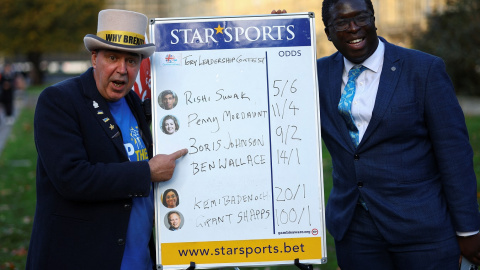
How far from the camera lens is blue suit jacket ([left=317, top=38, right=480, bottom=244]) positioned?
3.18 metres

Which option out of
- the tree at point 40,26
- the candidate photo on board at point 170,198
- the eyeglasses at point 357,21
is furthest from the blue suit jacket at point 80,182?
the tree at point 40,26

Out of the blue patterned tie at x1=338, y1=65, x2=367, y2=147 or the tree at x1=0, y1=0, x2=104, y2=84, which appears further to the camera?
the tree at x1=0, y1=0, x2=104, y2=84

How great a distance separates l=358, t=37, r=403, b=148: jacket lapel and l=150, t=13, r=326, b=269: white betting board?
0.31 m

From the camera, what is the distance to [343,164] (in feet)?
11.2

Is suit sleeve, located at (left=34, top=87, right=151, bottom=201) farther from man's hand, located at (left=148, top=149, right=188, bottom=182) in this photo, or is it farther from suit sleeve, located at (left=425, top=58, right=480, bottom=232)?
suit sleeve, located at (left=425, top=58, right=480, bottom=232)

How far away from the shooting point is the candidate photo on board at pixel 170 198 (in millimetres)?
3354

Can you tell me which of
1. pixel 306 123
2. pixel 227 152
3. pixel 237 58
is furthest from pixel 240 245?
pixel 237 58

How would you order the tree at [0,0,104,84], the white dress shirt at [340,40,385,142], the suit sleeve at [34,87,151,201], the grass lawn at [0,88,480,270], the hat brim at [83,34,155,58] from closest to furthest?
1. the suit sleeve at [34,87,151,201]
2. the hat brim at [83,34,155,58]
3. the white dress shirt at [340,40,385,142]
4. the grass lawn at [0,88,480,270]
5. the tree at [0,0,104,84]

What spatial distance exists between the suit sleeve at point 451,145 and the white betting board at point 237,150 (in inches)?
23.0

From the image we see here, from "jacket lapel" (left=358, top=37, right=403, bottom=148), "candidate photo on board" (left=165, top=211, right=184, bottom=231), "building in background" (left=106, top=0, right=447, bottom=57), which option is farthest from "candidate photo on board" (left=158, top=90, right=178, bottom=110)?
"building in background" (left=106, top=0, right=447, bottom=57)

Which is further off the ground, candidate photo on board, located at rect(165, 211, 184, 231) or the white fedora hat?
the white fedora hat

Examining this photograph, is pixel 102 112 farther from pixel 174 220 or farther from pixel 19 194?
pixel 19 194

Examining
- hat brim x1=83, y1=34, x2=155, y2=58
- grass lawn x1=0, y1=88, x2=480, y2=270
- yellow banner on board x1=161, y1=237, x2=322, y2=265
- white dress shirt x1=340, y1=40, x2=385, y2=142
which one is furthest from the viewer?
grass lawn x1=0, y1=88, x2=480, y2=270

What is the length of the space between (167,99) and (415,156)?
1.29 metres
